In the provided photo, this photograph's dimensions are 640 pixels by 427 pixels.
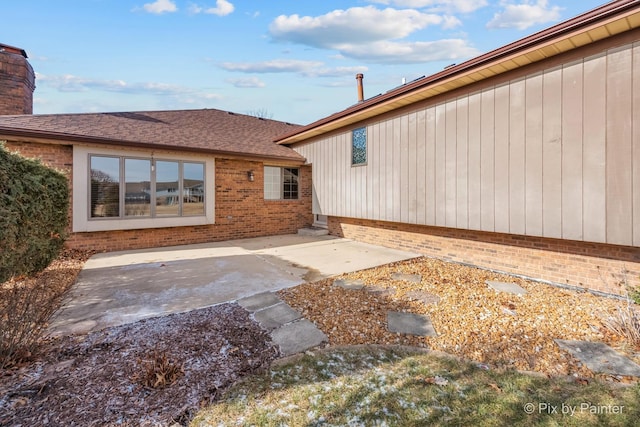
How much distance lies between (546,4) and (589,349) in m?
6.44

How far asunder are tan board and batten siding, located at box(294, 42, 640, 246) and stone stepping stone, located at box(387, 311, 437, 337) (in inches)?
115

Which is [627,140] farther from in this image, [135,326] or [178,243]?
[178,243]

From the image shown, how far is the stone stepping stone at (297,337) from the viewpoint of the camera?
2891 mm

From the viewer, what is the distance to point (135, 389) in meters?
2.20

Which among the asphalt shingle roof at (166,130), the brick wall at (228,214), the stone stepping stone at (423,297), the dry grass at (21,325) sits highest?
the asphalt shingle roof at (166,130)

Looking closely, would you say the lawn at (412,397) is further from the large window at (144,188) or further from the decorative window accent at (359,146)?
the large window at (144,188)

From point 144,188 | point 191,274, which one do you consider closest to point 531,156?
point 191,274

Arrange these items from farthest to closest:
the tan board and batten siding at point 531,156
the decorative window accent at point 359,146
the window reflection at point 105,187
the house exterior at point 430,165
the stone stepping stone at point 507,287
Answer: the decorative window accent at point 359,146, the window reflection at point 105,187, the stone stepping stone at point 507,287, the house exterior at point 430,165, the tan board and batten siding at point 531,156

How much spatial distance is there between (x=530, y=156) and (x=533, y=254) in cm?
181

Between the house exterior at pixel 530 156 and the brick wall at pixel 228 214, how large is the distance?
3.86 metres

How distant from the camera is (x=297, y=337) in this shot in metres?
3.08

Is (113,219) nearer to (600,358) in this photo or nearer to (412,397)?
(412,397)

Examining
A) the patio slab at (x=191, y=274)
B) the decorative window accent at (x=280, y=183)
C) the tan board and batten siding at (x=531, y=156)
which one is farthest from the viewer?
the decorative window accent at (x=280, y=183)

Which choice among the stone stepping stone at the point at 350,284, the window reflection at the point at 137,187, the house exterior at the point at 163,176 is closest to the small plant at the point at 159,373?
the stone stepping stone at the point at 350,284
